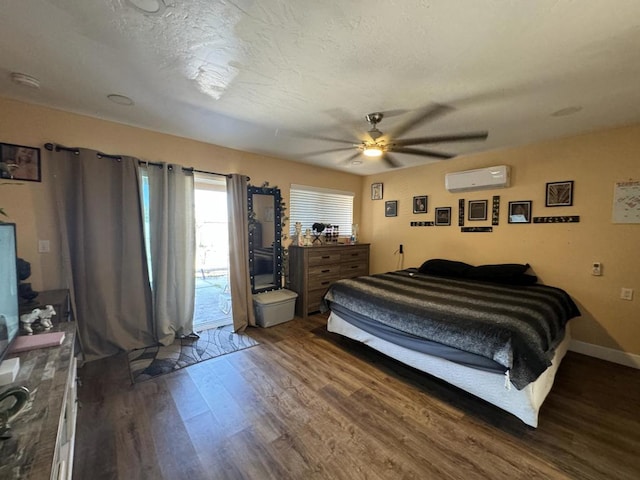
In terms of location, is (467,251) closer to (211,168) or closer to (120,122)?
(211,168)

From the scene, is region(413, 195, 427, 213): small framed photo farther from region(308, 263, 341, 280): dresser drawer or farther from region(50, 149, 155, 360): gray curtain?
region(50, 149, 155, 360): gray curtain

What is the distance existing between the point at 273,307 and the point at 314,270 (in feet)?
2.68

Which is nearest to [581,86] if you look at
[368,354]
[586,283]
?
[586,283]

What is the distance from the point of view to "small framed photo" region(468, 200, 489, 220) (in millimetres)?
3518

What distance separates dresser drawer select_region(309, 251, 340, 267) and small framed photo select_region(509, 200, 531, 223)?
244cm

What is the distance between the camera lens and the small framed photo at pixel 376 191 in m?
4.80

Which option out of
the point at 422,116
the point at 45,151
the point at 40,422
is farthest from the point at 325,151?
the point at 40,422

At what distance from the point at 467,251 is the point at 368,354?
2.15 meters

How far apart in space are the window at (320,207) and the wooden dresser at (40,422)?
10.1 ft

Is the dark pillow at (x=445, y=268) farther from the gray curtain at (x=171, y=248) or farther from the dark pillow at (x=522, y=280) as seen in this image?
the gray curtain at (x=171, y=248)

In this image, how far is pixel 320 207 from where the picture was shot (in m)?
4.57

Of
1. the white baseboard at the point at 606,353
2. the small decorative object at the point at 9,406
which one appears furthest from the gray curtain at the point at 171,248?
the white baseboard at the point at 606,353

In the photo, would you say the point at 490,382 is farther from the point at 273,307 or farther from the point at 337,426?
the point at 273,307

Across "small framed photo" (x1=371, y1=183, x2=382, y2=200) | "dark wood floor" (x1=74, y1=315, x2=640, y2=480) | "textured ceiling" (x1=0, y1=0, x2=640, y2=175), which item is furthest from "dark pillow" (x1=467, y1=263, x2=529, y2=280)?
"small framed photo" (x1=371, y1=183, x2=382, y2=200)
